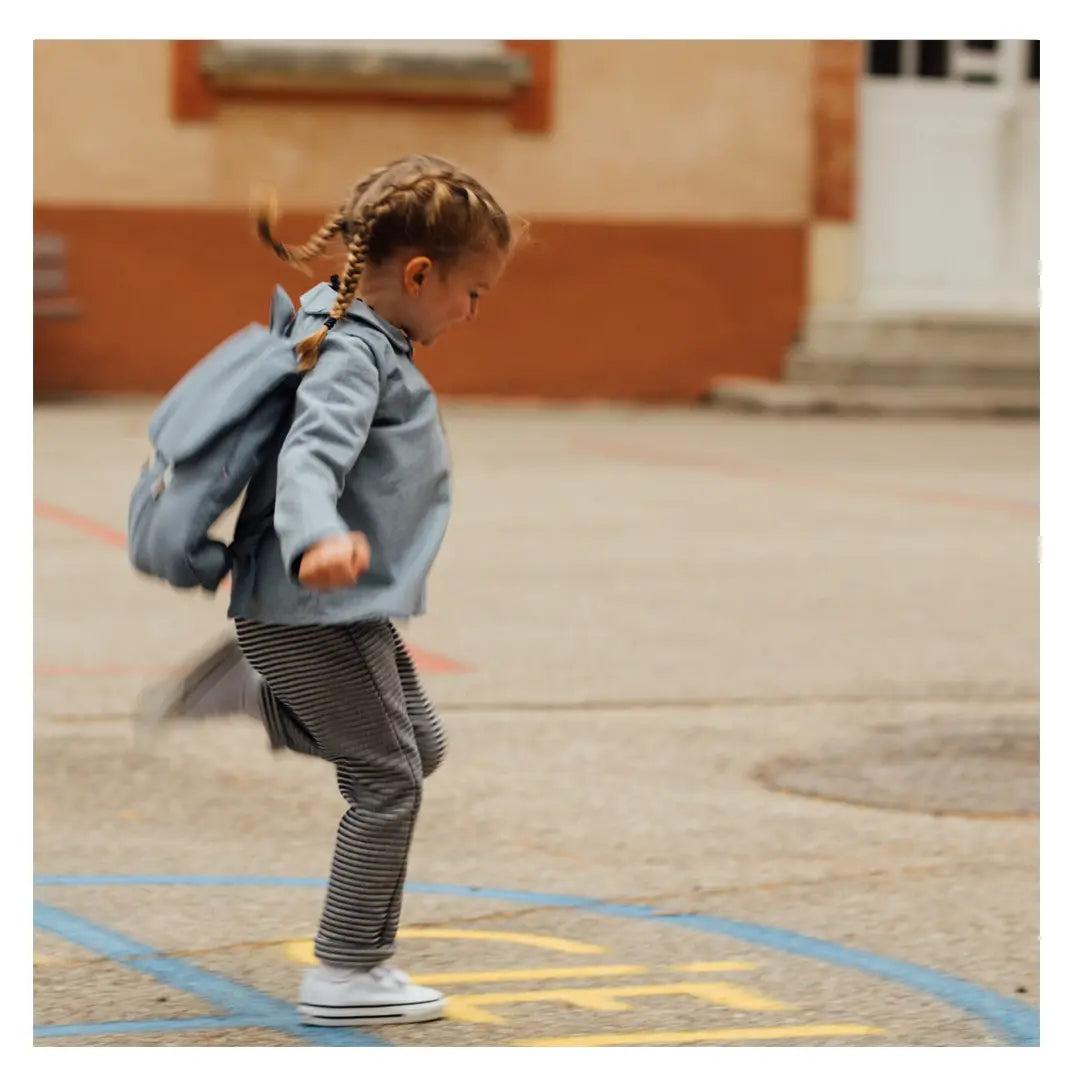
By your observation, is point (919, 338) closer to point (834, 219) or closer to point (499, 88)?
point (834, 219)

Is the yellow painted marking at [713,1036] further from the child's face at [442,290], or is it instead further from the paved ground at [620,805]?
the child's face at [442,290]

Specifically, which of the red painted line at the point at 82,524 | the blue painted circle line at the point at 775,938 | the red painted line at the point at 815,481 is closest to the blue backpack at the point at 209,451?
the blue painted circle line at the point at 775,938

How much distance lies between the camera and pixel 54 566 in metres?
9.21

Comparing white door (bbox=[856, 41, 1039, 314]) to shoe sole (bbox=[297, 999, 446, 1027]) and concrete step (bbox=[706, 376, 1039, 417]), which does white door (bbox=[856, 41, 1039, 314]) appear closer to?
concrete step (bbox=[706, 376, 1039, 417])

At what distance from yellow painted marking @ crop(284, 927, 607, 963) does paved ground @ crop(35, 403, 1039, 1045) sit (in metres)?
0.01

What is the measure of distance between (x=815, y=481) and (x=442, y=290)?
920cm

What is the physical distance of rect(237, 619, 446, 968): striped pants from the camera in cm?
375

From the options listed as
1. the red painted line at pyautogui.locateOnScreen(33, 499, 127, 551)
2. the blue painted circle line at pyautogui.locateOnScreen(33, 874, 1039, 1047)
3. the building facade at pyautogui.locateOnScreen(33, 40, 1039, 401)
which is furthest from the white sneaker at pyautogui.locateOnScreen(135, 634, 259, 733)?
the building facade at pyautogui.locateOnScreen(33, 40, 1039, 401)

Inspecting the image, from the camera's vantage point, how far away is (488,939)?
4414 mm

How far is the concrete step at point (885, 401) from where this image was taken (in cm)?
1761
